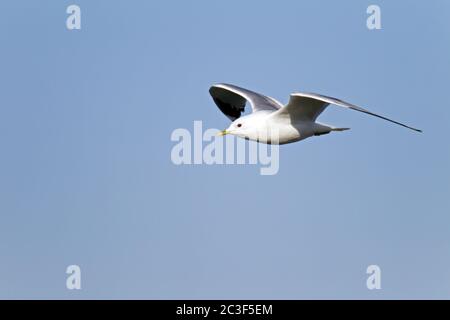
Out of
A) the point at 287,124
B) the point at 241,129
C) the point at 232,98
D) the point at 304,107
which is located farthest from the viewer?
the point at 232,98

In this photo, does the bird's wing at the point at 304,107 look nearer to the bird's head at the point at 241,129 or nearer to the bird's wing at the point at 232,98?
the bird's head at the point at 241,129

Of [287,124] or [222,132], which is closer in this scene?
[287,124]

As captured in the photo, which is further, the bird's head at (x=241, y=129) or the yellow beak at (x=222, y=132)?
the yellow beak at (x=222, y=132)

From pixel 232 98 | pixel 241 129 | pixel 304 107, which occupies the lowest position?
pixel 241 129

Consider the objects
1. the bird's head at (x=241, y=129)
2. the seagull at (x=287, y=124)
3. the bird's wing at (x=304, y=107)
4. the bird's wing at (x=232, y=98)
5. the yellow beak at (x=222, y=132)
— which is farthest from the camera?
the bird's wing at (x=232, y=98)

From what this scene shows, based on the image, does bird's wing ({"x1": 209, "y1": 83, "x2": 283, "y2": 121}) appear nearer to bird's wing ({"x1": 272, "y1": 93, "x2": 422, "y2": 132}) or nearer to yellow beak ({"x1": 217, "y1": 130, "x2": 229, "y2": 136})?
yellow beak ({"x1": 217, "y1": 130, "x2": 229, "y2": 136})

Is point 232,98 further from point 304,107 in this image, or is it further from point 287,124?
point 304,107

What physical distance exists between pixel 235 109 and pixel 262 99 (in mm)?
871

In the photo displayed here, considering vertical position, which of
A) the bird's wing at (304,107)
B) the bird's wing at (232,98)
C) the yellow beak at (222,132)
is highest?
the bird's wing at (232,98)

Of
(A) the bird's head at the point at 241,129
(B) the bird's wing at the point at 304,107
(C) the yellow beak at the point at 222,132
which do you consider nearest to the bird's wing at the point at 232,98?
(C) the yellow beak at the point at 222,132

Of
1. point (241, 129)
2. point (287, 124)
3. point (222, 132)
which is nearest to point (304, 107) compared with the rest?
point (287, 124)
